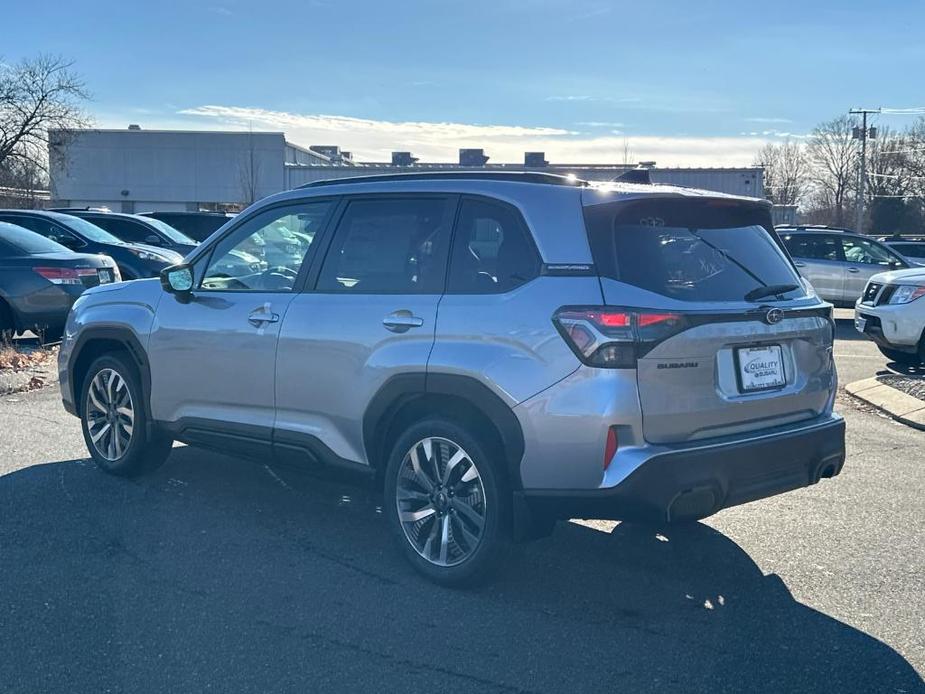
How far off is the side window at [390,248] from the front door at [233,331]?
0.23 metres

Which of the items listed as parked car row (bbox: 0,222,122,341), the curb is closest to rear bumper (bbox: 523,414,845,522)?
the curb

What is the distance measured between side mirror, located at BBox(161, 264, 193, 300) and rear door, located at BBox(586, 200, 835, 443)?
8.89 ft

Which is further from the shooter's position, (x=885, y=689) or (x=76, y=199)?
(x=76, y=199)

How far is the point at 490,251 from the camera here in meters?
4.49

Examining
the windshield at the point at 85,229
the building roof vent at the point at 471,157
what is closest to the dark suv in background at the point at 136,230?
the windshield at the point at 85,229

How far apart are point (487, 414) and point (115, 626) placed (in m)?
1.81

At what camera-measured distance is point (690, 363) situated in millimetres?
4055

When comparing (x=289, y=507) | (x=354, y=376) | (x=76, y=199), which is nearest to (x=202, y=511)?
(x=289, y=507)

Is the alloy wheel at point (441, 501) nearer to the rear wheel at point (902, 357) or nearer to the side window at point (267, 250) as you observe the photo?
the side window at point (267, 250)

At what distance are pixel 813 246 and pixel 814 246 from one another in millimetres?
20

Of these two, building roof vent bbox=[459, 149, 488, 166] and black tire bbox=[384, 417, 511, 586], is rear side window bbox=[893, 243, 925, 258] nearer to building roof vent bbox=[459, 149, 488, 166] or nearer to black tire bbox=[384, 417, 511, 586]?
building roof vent bbox=[459, 149, 488, 166]

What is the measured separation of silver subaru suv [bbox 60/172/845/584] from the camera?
3988 mm

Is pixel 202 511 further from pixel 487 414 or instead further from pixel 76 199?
pixel 76 199

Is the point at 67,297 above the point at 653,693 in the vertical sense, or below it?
above
